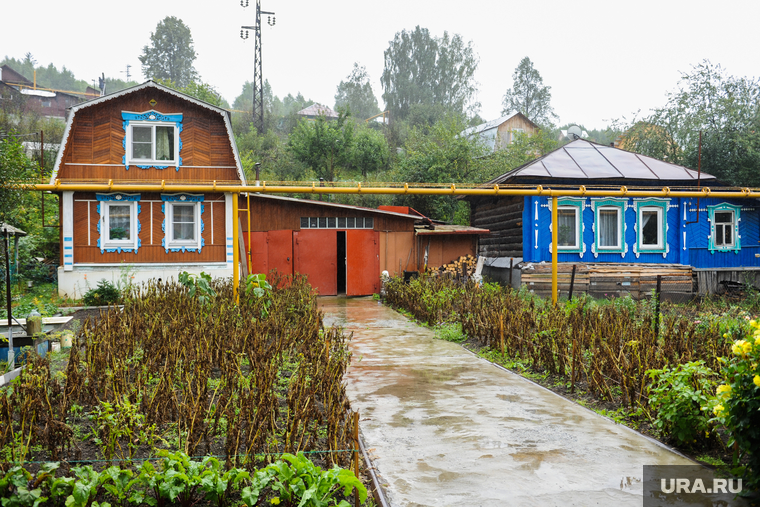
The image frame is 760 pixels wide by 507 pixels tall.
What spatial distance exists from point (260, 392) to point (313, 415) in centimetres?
52

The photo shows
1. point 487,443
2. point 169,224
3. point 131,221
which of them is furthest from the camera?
point 169,224

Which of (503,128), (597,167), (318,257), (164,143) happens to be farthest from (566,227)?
(503,128)

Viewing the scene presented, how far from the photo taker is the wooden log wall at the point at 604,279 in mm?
18438

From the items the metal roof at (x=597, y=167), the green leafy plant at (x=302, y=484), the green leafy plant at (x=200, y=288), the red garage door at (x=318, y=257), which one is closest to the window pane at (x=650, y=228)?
the metal roof at (x=597, y=167)

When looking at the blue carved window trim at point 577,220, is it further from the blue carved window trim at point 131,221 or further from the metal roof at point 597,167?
the blue carved window trim at point 131,221

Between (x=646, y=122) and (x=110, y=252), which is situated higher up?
(x=646, y=122)

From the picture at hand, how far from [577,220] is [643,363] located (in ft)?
44.3

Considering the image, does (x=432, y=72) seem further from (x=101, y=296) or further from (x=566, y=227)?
(x=101, y=296)

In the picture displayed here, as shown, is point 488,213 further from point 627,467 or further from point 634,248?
point 627,467

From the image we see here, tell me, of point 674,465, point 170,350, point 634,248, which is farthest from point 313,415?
point 634,248

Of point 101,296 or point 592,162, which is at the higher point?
point 592,162

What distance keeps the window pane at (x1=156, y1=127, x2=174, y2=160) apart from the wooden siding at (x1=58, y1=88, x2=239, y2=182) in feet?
1.21

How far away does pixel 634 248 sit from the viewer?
1922cm

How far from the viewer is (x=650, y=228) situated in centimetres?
1962
